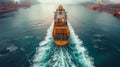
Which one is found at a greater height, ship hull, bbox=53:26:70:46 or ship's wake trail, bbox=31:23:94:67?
ship hull, bbox=53:26:70:46

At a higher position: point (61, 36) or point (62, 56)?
point (61, 36)

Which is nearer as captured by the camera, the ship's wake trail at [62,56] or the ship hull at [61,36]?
the ship's wake trail at [62,56]

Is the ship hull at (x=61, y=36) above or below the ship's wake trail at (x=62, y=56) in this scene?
above

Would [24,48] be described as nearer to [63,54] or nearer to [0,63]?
[0,63]

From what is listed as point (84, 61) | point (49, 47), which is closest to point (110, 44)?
point (84, 61)

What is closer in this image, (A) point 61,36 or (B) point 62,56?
(B) point 62,56

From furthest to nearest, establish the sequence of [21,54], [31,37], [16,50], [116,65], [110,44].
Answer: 1. [31,37]
2. [110,44]
3. [16,50]
4. [21,54]
5. [116,65]

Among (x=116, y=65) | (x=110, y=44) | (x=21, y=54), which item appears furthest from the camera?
(x=110, y=44)

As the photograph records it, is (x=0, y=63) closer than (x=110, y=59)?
Yes
